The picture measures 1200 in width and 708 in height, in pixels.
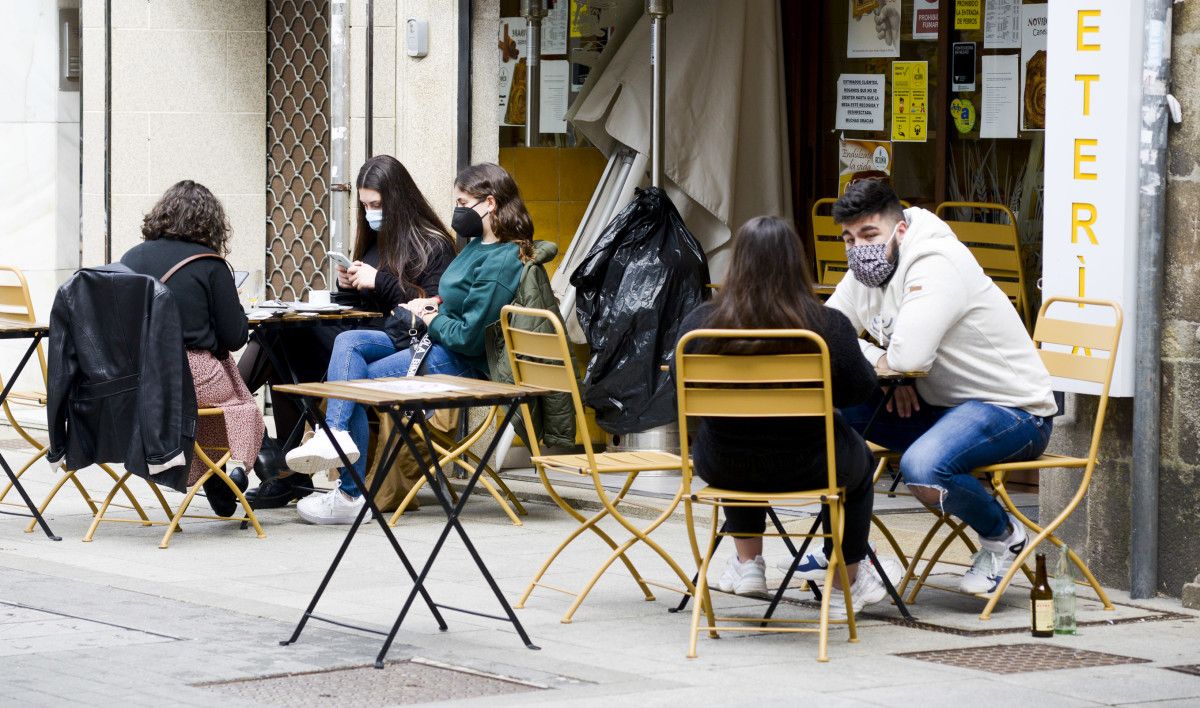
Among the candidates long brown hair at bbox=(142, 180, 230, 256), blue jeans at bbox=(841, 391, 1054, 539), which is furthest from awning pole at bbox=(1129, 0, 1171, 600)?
long brown hair at bbox=(142, 180, 230, 256)

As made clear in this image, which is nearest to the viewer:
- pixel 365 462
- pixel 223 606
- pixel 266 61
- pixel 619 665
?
pixel 619 665

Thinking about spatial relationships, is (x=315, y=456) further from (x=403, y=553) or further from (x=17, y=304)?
(x=17, y=304)

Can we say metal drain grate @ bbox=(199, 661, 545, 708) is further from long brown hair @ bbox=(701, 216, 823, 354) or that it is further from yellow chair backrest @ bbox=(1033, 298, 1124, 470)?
yellow chair backrest @ bbox=(1033, 298, 1124, 470)

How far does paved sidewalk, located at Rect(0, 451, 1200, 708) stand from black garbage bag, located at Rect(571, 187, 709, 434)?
128 centimetres

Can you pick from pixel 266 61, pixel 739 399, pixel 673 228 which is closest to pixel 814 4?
pixel 673 228

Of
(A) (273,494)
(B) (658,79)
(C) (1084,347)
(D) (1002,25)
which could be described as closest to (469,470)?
(A) (273,494)

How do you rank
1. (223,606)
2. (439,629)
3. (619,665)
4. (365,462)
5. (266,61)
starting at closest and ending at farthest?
(619,665), (439,629), (223,606), (365,462), (266,61)

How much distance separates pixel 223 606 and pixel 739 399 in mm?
1916

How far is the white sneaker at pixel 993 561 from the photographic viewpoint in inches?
251

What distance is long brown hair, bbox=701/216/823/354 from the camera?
223 inches

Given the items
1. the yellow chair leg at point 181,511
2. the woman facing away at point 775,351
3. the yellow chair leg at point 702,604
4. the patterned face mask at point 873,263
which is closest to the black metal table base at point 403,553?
the yellow chair leg at point 702,604

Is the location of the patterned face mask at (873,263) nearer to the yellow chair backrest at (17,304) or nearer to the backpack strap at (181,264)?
the backpack strap at (181,264)

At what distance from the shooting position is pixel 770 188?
9.96m

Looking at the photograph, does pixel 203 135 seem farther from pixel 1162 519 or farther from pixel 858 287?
pixel 1162 519
